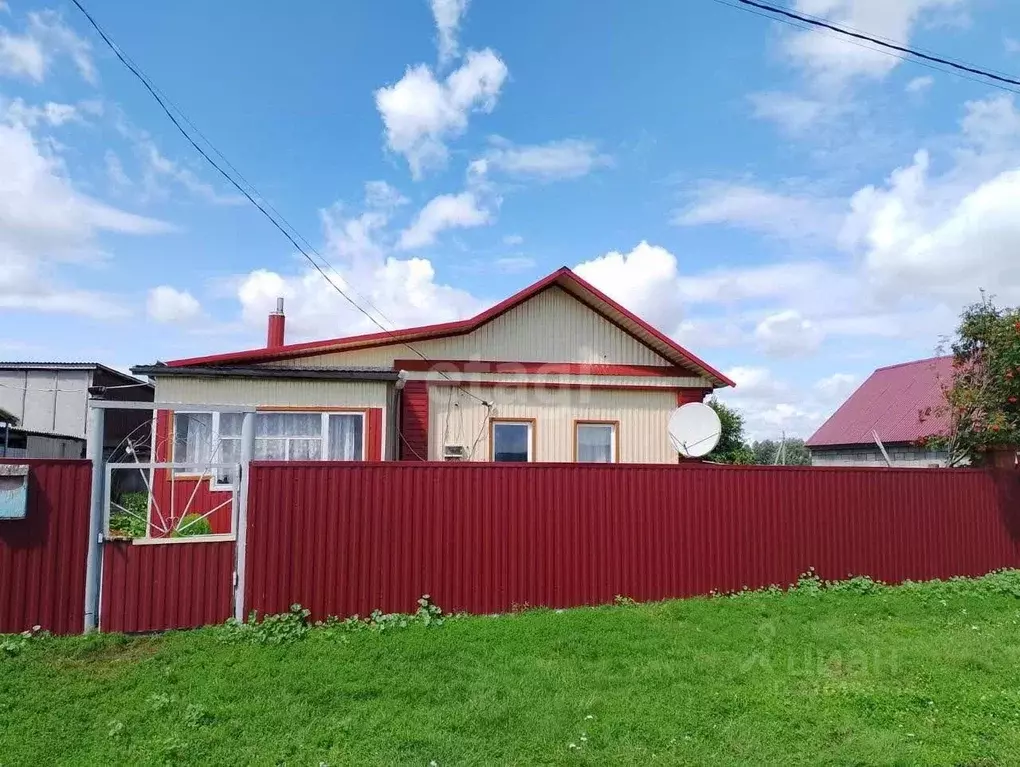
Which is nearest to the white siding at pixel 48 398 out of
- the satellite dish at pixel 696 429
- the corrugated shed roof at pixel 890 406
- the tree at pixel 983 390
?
the satellite dish at pixel 696 429

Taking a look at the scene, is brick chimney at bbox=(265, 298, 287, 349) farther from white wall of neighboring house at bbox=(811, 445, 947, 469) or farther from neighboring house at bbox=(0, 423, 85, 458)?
white wall of neighboring house at bbox=(811, 445, 947, 469)

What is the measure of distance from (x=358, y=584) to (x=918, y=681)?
5.31 metres

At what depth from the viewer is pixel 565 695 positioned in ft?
18.2

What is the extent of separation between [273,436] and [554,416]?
4.92 m

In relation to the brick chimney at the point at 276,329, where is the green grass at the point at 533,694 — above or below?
below

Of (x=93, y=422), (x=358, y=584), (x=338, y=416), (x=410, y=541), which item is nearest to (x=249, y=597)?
(x=358, y=584)

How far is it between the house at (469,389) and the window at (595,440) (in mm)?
21

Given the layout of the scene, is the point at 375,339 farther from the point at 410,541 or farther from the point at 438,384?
the point at 410,541

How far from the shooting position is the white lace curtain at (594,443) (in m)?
13.2

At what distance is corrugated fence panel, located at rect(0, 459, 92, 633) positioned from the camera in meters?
6.64

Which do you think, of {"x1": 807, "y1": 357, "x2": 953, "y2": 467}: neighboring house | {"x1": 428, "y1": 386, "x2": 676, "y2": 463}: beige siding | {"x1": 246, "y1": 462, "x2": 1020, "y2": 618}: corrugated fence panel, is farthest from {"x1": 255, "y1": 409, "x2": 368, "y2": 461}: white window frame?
{"x1": 807, "y1": 357, "x2": 953, "y2": 467}: neighboring house

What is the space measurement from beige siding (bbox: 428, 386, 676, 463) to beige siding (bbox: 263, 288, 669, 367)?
25.9 inches


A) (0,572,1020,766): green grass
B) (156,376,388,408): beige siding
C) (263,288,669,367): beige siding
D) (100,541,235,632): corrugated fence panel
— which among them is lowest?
(0,572,1020,766): green grass

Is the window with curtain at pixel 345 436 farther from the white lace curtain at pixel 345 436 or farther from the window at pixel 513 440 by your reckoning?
the window at pixel 513 440
